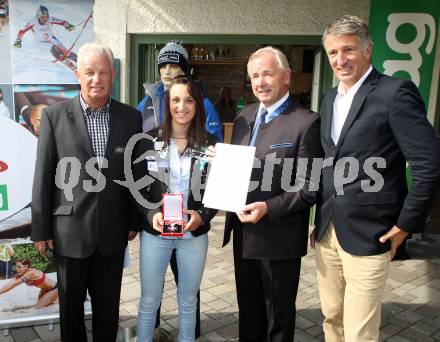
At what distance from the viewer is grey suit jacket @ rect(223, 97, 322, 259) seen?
2.40m

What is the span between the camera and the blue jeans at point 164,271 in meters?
2.61

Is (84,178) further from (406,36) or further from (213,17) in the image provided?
(213,17)

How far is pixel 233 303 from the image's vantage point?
3.87m

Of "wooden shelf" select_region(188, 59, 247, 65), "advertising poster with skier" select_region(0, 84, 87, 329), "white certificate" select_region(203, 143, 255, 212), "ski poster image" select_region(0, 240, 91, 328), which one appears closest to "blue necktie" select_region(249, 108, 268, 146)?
"white certificate" select_region(203, 143, 255, 212)

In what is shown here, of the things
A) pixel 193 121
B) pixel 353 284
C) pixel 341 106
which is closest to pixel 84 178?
pixel 193 121

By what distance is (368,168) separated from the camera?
7.41 ft

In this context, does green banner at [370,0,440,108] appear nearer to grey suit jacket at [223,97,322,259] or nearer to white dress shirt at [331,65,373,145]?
white dress shirt at [331,65,373,145]

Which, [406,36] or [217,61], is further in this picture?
[217,61]

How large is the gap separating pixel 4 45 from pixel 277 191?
199 centimetres

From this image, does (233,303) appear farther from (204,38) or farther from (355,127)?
(204,38)

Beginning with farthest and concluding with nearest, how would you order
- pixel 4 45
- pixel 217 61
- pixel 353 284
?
pixel 217 61, pixel 4 45, pixel 353 284

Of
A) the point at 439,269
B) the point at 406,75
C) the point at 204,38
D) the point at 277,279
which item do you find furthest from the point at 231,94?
the point at 277,279

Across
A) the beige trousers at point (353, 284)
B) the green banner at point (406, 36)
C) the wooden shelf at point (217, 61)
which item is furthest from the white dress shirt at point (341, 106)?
the wooden shelf at point (217, 61)

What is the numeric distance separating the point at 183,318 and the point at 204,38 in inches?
163
